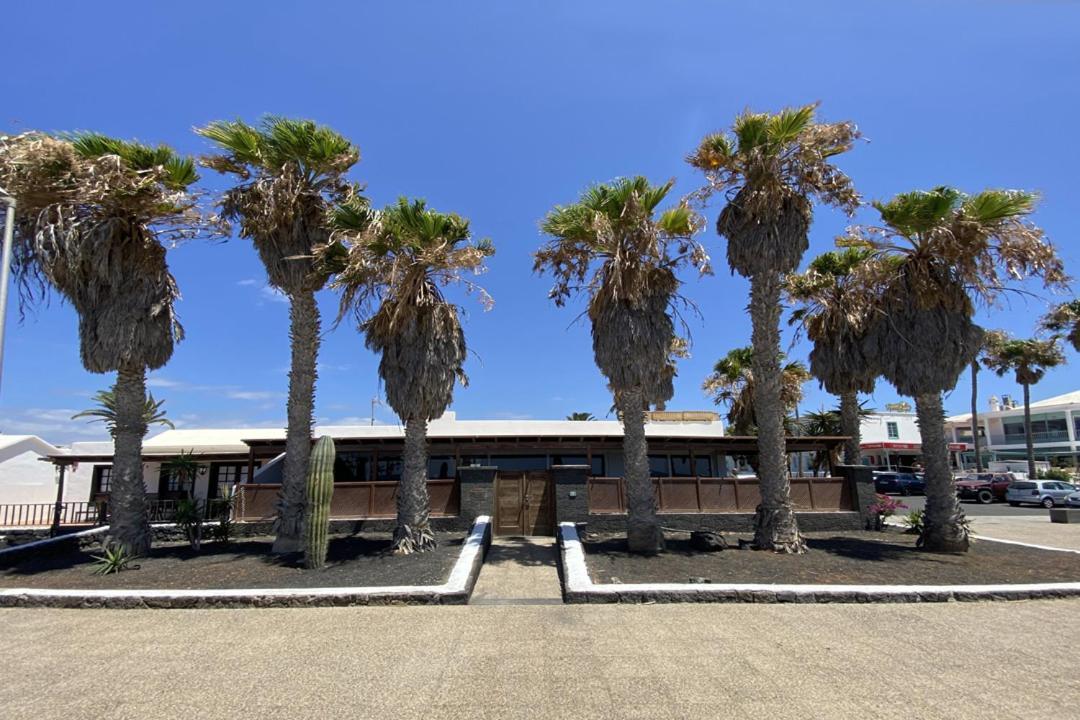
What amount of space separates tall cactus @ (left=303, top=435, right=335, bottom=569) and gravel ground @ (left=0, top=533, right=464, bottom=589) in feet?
0.90

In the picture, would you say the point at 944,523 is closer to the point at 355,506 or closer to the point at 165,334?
the point at 355,506

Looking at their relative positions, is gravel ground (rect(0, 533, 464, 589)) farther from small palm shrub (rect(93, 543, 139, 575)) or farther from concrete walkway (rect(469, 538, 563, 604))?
concrete walkway (rect(469, 538, 563, 604))

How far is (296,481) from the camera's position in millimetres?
12555

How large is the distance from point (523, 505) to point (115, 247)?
36.6ft

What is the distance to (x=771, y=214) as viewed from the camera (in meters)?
12.2

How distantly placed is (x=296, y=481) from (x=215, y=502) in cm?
417

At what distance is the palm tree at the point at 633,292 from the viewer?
478 inches

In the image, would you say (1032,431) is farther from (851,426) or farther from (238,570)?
(238,570)

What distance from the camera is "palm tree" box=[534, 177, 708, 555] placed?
12133 mm

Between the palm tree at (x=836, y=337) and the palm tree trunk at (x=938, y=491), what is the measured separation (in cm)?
409

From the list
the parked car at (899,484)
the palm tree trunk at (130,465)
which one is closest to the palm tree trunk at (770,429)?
the palm tree trunk at (130,465)

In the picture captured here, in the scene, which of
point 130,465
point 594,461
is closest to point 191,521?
point 130,465

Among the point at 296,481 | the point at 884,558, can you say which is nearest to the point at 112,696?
the point at 296,481

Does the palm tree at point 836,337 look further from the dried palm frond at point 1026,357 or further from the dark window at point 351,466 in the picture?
the dried palm frond at point 1026,357
